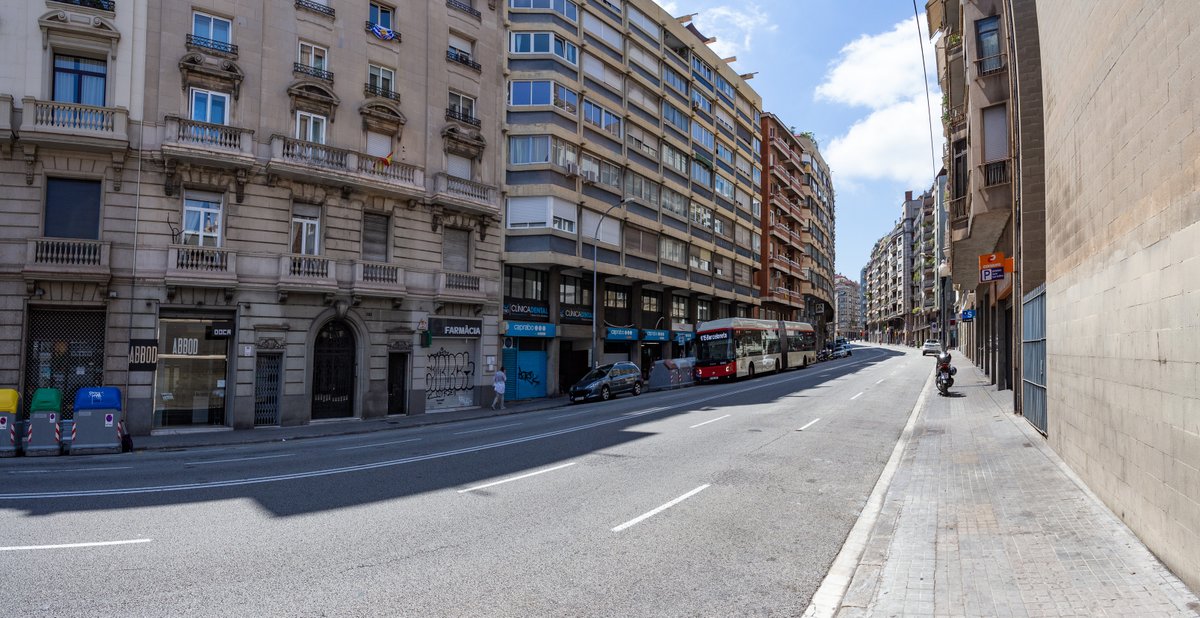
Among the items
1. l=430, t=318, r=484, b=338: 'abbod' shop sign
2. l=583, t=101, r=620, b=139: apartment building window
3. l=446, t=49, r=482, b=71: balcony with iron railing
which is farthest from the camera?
l=583, t=101, r=620, b=139: apartment building window

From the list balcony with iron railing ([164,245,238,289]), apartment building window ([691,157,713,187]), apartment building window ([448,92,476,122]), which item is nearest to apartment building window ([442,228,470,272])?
apartment building window ([448,92,476,122])

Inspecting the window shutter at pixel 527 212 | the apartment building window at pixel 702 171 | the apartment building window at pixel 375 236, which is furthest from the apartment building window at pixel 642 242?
the apartment building window at pixel 375 236

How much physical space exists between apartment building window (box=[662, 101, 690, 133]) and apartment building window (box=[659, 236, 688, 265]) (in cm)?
822

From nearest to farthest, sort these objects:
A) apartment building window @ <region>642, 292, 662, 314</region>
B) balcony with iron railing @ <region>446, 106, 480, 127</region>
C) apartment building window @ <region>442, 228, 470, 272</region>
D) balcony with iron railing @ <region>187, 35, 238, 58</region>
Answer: balcony with iron railing @ <region>187, 35, 238, 58</region>, apartment building window @ <region>442, 228, 470, 272</region>, balcony with iron railing @ <region>446, 106, 480, 127</region>, apartment building window @ <region>642, 292, 662, 314</region>

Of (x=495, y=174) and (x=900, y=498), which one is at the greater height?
(x=495, y=174)

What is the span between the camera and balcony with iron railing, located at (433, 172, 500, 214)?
1022 inches

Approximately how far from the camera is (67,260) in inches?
717

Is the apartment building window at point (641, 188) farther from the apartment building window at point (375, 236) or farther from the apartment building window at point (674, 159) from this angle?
the apartment building window at point (375, 236)

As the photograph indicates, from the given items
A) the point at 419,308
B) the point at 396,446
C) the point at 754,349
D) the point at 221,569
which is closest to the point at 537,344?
the point at 419,308

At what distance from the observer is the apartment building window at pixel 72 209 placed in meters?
18.6

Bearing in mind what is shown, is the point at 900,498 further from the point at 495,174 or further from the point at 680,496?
the point at 495,174

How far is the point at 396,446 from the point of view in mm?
15172

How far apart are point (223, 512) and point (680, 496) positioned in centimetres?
617

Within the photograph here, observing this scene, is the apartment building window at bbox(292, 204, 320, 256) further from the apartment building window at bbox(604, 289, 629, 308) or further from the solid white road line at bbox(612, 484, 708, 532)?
the apartment building window at bbox(604, 289, 629, 308)
